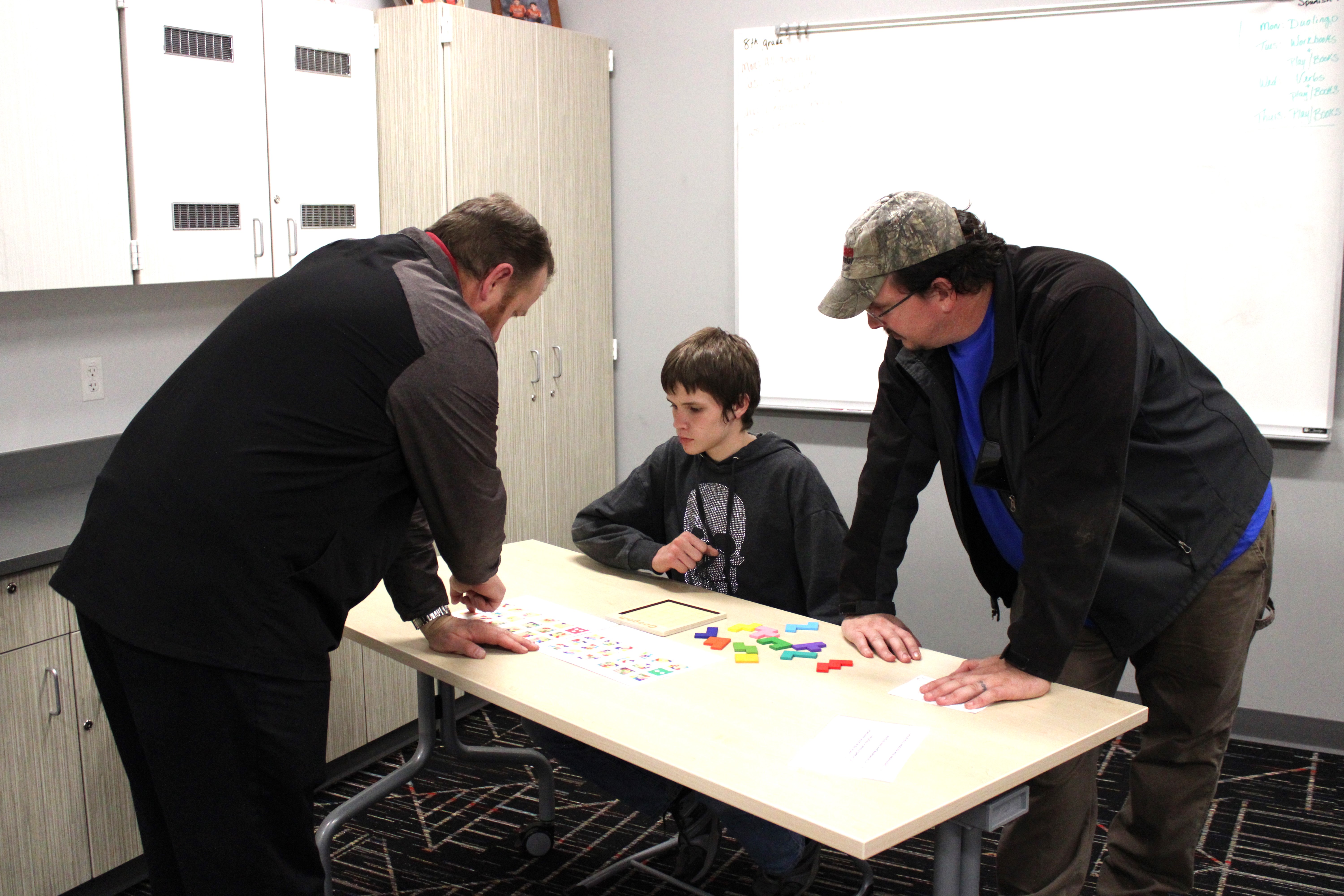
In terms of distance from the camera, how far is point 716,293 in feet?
13.4

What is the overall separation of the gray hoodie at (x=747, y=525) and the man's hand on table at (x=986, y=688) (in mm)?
591

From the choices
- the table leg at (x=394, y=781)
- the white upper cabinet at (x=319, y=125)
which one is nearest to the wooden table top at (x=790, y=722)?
the table leg at (x=394, y=781)

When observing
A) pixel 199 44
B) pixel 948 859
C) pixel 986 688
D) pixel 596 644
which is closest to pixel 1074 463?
pixel 986 688

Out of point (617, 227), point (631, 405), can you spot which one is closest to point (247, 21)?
point (617, 227)

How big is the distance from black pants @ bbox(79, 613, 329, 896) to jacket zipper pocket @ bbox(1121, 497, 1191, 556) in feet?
4.35

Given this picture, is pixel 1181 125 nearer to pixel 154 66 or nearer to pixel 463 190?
pixel 463 190

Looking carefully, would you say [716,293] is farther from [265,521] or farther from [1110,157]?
[265,521]

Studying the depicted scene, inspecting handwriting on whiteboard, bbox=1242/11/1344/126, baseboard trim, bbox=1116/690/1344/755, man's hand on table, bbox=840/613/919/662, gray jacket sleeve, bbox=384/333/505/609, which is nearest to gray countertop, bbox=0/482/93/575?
Answer: gray jacket sleeve, bbox=384/333/505/609

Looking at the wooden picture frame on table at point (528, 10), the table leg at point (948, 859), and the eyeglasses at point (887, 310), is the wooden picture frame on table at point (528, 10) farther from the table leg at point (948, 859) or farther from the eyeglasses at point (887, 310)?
the table leg at point (948, 859)

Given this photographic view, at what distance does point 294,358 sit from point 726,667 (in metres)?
0.88

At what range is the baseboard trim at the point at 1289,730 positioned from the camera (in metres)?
3.38

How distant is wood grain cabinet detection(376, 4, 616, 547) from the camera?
3396mm

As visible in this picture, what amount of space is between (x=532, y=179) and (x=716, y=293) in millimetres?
781

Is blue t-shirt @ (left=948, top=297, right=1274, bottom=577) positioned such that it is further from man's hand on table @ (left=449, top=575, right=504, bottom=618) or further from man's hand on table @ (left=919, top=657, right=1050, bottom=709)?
man's hand on table @ (left=449, top=575, right=504, bottom=618)
